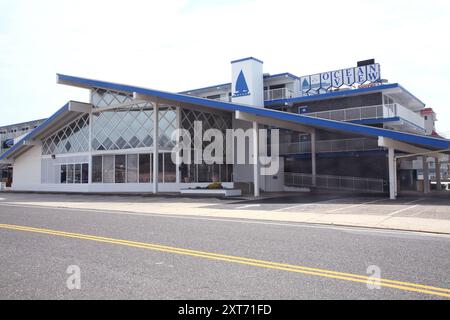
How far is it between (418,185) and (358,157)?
23.6ft

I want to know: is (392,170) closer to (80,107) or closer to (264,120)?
(264,120)

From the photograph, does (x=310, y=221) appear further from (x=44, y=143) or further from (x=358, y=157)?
(x=44, y=143)

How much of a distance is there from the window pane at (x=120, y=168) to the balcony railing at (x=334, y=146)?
550 inches

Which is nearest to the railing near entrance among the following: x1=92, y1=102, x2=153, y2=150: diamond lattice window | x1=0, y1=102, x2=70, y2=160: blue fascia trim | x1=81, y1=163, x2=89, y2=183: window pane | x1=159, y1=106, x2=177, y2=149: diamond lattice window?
x1=159, y1=106, x2=177, y2=149: diamond lattice window

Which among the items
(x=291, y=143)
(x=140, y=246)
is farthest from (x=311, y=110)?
(x=140, y=246)

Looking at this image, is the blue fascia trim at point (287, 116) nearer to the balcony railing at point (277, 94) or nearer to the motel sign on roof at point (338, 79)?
the motel sign on roof at point (338, 79)

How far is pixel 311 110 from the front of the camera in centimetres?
3606

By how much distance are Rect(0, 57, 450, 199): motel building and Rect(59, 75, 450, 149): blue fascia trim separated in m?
0.14

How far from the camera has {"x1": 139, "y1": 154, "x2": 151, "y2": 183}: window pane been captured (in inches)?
1213

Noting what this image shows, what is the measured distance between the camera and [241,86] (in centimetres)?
3741

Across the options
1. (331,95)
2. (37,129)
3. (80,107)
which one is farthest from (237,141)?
(37,129)

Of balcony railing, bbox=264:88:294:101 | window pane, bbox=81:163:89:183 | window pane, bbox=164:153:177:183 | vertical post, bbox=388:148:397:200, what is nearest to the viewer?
vertical post, bbox=388:148:397:200

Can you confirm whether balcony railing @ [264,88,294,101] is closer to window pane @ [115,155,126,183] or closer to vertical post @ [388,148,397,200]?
window pane @ [115,155,126,183]

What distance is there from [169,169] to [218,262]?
23827 millimetres
